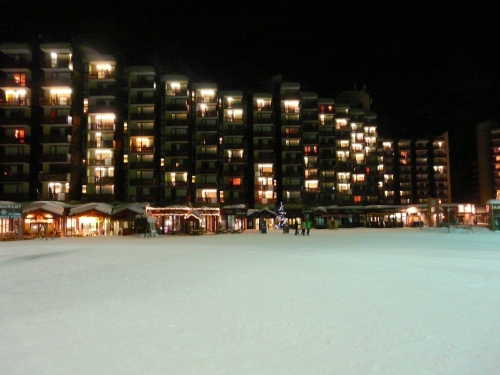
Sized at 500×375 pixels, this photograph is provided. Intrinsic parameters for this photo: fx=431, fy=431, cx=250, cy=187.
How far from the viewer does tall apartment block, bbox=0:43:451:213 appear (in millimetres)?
58125

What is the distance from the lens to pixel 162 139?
73062mm

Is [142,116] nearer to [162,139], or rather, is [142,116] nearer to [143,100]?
[143,100]

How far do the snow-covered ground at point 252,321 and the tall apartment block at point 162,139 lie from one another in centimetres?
4789

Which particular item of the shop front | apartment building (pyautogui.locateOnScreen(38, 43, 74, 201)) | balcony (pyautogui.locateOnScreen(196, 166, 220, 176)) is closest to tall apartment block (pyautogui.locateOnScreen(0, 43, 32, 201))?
apartment building (pyautogui.locateOnScreen(38, 43, 74, 201))

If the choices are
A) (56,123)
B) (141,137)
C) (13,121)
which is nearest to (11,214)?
(56,123)

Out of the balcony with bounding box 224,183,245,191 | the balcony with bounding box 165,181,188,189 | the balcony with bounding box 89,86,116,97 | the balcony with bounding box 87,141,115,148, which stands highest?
the balcony with bounding box 89,86,116,97

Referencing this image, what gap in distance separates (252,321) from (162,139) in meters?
67.2

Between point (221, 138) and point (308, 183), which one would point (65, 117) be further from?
point (308, 183)

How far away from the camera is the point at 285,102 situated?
75.4m

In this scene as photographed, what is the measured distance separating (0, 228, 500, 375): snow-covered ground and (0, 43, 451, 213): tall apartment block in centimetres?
4789

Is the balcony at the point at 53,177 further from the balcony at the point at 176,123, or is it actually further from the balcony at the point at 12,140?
the balcony at the point at 176,123

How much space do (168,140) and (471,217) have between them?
52.3 metres

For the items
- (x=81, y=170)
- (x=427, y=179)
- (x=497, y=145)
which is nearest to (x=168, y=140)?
(x=81, y=170)

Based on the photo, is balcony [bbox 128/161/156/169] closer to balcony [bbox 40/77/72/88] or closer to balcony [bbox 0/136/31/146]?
balcony [bbox 40/77/72/88]
